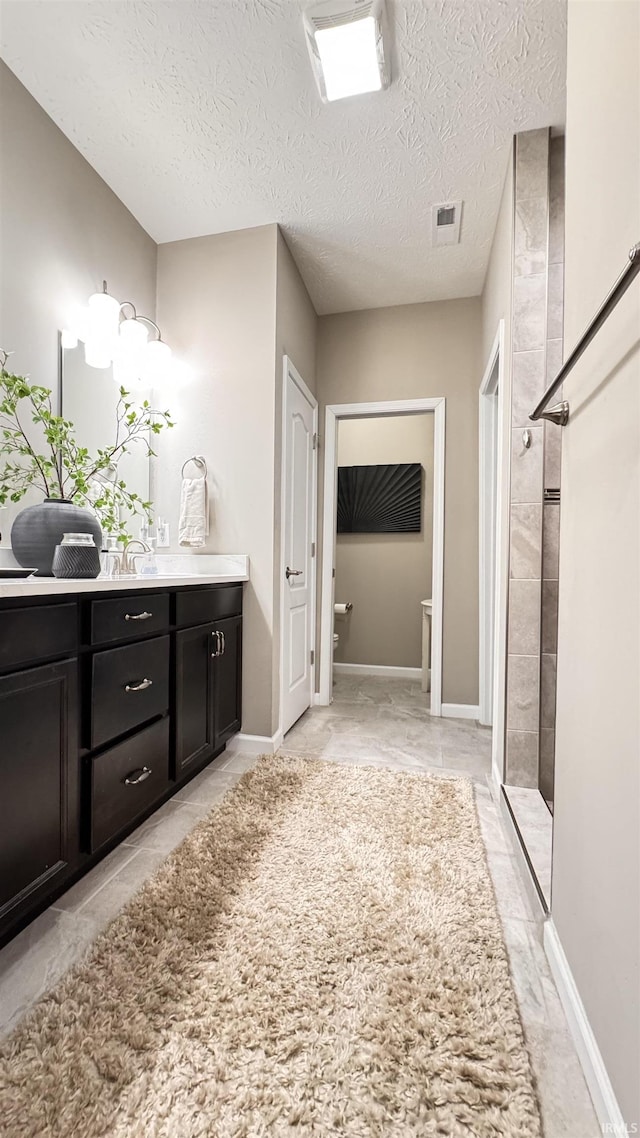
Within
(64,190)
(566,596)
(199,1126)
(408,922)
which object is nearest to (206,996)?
(199,1126)

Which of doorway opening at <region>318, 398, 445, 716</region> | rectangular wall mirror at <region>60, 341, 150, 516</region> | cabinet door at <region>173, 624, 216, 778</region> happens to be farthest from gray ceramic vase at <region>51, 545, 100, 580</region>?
doorway opening at <region>318, 398, 445, 716</region>

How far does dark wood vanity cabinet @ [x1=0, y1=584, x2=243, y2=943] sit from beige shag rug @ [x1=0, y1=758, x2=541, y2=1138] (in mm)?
221

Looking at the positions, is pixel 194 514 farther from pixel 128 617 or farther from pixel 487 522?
pixel 487 522

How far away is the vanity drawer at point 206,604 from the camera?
1706 millimetres

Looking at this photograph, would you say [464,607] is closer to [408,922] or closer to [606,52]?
[408,922]

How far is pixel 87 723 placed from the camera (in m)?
1.23

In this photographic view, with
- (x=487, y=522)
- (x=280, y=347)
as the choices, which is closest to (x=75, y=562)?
(x=280, y=347)

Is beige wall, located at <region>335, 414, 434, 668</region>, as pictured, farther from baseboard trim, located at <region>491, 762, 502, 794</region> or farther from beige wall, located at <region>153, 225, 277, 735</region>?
baseboard trim, located at <region>491, 762, 502, 794</region>

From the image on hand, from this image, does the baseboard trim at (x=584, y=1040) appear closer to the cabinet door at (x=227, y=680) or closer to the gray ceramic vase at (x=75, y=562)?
the cabinet door at (x=227, y=680)

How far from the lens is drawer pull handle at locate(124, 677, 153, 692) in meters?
1.39

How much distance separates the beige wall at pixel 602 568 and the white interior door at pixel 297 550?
1541 millimetres

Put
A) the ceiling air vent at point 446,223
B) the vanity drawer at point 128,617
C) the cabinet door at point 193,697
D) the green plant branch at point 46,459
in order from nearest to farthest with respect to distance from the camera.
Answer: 1. the vanity drawer at point 128,617
2. the green plant branch at point 46,459
3. the cabinet door at point 193,697
4. the ceiling air vent at point 446,223

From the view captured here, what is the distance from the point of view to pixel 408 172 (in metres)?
1.93

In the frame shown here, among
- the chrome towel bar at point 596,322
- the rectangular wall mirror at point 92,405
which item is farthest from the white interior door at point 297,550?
the chrome towel bar at point 596,322
